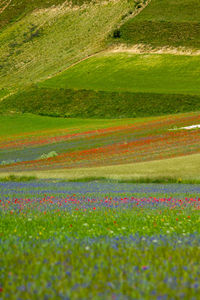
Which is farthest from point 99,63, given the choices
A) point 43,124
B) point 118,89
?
point 43,124

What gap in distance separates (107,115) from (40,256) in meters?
85.6

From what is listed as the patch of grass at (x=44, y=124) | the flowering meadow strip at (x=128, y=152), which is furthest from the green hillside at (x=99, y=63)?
the flowering meadow strip at (x=128, y=152)

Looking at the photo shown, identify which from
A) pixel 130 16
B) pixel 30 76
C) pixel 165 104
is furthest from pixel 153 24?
pixel 165 104

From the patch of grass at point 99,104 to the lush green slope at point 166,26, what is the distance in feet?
118

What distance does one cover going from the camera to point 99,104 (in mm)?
97188

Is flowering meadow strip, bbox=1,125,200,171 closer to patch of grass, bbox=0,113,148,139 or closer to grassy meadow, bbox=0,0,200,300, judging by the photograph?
grassy meadow, bbox=0,0,200,300

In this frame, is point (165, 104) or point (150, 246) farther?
Answer: point (165, 104)

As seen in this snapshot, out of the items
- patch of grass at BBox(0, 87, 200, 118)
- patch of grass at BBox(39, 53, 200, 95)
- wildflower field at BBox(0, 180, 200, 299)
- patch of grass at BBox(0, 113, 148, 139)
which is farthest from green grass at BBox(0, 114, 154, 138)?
wildflower field at BBox(0, 180, 200, 299)

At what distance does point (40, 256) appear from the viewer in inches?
268

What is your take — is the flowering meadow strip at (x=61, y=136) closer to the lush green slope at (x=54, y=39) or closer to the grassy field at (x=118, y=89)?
the grassy field at (x=118, y=89)

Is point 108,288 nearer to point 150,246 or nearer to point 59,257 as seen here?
point 59,257

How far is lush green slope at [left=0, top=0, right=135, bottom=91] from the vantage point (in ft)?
468

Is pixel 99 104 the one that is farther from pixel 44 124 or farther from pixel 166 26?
pixel 166 26

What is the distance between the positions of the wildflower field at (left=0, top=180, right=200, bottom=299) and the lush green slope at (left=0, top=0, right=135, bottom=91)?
118873 millimetres
